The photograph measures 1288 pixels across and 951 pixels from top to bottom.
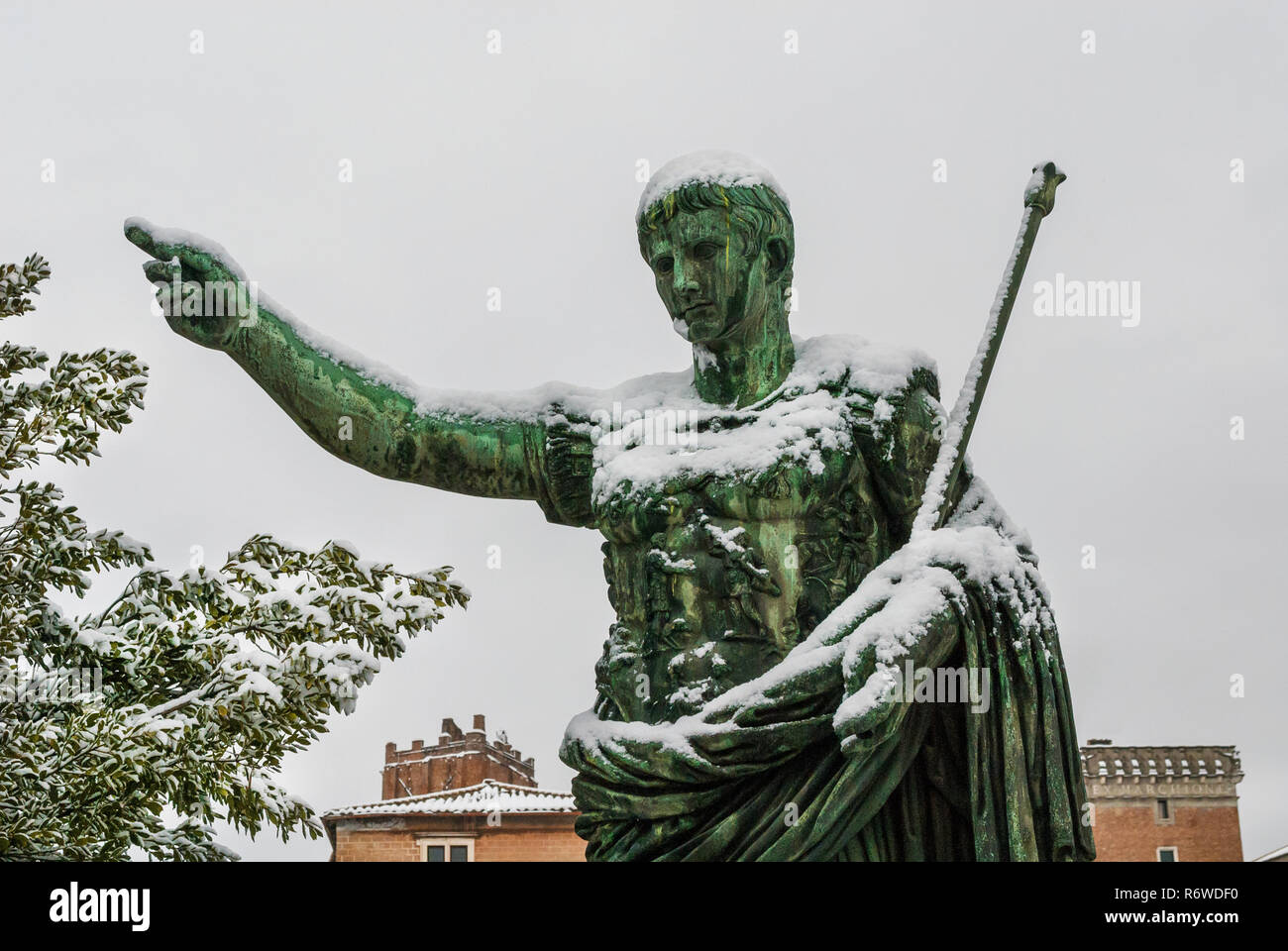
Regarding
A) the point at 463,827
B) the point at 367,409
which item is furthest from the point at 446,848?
the point at 367,409

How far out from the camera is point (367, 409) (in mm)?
6031

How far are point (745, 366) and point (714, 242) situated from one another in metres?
0.47

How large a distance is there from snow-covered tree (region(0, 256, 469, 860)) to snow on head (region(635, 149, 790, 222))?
5214 millimetres

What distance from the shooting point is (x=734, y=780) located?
213 inches

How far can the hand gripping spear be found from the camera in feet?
19.0

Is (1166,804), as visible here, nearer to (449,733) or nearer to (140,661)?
(449,733)

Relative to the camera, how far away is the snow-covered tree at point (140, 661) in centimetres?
1030

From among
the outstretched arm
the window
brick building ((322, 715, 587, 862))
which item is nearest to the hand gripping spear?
the outstretched arm

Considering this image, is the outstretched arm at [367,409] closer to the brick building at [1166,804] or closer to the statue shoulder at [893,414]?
the statue shoulder at [893,414]
